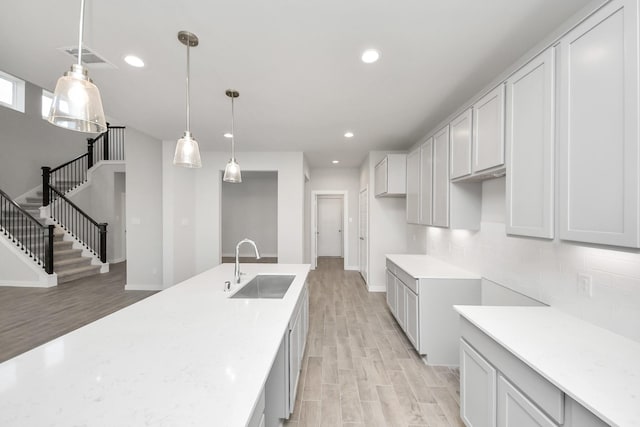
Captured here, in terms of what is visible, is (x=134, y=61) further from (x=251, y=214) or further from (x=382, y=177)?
(x=251, y=214)

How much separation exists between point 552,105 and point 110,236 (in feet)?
30.9

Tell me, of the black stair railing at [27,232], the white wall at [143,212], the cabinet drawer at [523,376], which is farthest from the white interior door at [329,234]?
the cabinet drawer at [523,376]

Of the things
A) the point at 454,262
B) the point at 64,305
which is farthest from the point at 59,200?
the point at 454,262

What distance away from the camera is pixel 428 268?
307cm

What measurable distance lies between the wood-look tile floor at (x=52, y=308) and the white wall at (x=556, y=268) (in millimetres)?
4808

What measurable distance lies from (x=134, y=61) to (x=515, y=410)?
3430 mm

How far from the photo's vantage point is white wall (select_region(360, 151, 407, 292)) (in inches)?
197

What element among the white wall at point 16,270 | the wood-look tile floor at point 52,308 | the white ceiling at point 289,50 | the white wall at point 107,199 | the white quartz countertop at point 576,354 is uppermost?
the white ceiling at point 289,50

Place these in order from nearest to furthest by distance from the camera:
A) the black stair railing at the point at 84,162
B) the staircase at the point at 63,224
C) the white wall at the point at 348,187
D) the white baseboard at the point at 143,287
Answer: the white baseboard at the point at 143,287, the staircase at the point at 63,224, the black stair railing at the point at 84,162, the white wall at the point at 348,187

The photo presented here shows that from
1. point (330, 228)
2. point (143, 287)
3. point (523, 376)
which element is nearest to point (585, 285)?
point (523, 376)

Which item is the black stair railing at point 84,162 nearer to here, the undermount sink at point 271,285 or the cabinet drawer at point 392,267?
the undermount sink at point 271,285

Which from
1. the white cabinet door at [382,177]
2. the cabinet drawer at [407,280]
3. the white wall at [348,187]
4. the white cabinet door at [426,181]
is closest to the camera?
the cabinet drawer at [407,280]

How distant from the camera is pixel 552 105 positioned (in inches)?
55.4

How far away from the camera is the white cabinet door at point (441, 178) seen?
276 cm
